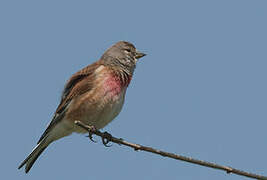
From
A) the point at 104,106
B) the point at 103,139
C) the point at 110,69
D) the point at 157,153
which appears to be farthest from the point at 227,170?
the point at 110,69

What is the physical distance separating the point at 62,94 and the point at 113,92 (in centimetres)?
91

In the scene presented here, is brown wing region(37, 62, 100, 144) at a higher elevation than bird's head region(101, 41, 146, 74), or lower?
lower

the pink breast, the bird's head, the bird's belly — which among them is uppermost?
the bird's head

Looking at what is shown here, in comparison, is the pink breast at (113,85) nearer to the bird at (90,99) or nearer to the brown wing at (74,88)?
the bird at (90,99)

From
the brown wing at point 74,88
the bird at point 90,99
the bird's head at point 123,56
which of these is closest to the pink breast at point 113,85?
the bird at point 90,99

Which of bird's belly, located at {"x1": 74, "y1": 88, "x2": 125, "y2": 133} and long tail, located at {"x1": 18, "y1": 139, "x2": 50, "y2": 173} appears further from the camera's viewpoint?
long tail, located at {"x1": 18, "y1": 139, "x2": 50, "y2": 173}

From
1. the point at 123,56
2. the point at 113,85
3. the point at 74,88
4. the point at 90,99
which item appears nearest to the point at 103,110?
the point at 90,99

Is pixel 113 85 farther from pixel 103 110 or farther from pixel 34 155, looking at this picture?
pixel 34 155

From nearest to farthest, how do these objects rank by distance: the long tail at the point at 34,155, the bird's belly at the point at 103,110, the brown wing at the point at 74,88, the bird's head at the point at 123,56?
the bird's belly at the point at 103,110, the long tail at the point at 34,155, the brown wing at the point at 74,88, the bird's head at the point at 123,56

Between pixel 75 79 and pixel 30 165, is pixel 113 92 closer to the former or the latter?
pixel 75 79

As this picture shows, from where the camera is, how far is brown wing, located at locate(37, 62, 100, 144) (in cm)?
599

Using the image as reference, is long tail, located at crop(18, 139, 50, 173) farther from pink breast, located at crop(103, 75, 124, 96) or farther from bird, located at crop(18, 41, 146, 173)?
pink breast, located at crop(103, 75, 124, 96)

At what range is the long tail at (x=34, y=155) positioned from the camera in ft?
19.3

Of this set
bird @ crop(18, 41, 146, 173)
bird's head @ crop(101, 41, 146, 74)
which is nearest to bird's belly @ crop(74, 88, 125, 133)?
bird @ crop(18, 41, 146, 173)
